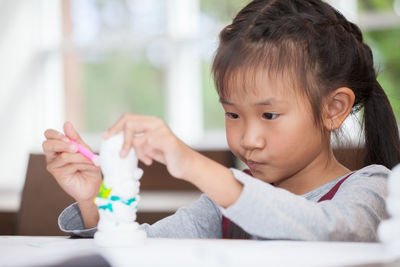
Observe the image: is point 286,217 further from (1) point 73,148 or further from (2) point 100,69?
(2) point 100,69

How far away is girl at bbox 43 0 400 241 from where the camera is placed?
79 centimetres

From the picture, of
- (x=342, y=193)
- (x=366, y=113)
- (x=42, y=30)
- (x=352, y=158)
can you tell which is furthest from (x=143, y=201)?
(x=42, y=30)

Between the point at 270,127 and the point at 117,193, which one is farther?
the point at 270,127

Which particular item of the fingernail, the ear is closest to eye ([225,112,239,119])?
the ear

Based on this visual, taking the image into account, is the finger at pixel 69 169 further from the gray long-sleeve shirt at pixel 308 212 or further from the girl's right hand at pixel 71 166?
the gray long-sleeve shirt at pixel 308 212

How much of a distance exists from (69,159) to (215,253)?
0.40 m

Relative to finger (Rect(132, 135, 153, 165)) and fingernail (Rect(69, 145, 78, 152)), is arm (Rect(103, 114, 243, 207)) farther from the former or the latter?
fingernail (Rect(69, 145, 78, 152))

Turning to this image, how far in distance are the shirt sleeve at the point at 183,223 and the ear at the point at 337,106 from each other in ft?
1.01

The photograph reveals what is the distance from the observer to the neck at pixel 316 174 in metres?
1.11

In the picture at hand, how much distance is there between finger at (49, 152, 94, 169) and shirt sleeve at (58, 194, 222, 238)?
0.31 feet

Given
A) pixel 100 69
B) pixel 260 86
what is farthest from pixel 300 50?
pixel 100 69

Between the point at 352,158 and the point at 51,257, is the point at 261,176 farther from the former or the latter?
the point at 51,257

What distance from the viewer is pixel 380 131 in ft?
3.77

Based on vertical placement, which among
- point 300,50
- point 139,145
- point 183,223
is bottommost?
point 183,223
